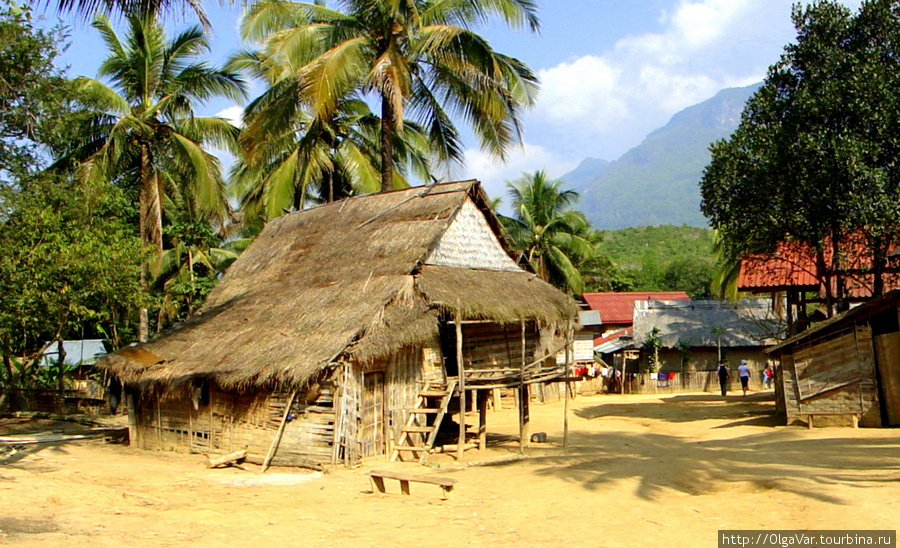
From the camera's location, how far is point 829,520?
320 inches

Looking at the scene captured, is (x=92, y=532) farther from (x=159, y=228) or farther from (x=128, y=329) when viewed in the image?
(x=128, y=329)

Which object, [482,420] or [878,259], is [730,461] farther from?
[878,259]

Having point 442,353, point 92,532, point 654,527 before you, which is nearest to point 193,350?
point 442,353

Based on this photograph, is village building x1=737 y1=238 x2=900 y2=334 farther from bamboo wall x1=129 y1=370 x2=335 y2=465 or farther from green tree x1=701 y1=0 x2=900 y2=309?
bamboo wall x1=129 y1=370 x2=335 y2=465

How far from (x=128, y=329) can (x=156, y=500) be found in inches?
616

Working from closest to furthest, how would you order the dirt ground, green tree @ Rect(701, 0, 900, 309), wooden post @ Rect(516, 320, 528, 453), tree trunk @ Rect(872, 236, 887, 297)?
the dirt ground, wooden post @ Rect(516, 320, 528, 453), green tree @ Rect(701, 0, 900, 309), tree trunk @ Rect(872, 236, 887, 297)

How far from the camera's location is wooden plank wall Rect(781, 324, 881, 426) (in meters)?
15.8

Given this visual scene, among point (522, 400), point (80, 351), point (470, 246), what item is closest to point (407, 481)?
point (522, 400)

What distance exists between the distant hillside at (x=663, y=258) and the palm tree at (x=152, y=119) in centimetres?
3186

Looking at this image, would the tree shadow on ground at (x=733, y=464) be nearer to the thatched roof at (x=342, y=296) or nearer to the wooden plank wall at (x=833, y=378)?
the wooden plank wall at (x=833, y=378)

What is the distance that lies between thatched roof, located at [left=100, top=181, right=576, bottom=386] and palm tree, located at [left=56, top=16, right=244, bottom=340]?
2.47m

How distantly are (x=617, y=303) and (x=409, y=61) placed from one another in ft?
83.2

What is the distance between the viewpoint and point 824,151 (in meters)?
18.1

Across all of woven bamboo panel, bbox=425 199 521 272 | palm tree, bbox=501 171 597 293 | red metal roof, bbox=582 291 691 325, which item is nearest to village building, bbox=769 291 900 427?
woven bamboo panel, bbox=425 199 521 272
